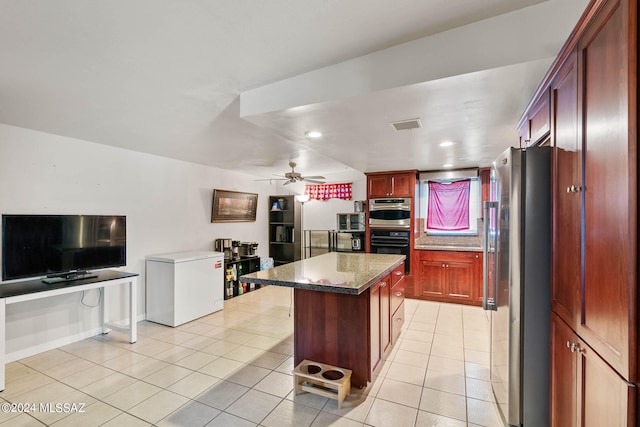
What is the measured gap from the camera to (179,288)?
3.83m

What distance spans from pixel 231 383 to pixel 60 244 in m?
2.26

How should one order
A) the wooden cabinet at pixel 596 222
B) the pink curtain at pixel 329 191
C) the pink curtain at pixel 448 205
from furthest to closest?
the pink curtain at pixel 329 191
the pink curtain at pixel 448 205
the wooden cabinet at pixel 596 222

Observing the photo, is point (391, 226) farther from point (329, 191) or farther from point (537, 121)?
point (537, 121)

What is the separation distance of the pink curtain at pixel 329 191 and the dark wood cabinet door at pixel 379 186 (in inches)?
44.0

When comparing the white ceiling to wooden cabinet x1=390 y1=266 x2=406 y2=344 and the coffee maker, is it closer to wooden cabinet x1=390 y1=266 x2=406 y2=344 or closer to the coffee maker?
wooden cabinet x1=390 y1=266 x2=406 y2=344

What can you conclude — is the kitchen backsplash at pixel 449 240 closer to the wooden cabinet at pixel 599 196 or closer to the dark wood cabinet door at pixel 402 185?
the dark wood cabinet door at pixel 402 185

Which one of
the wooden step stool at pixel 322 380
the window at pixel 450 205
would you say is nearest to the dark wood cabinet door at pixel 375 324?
the wooden step stool at pixel 322 380

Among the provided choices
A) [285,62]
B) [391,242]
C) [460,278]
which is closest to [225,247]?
[391,242]

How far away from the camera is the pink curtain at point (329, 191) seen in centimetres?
639

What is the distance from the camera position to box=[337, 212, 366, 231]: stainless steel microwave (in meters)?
6.02

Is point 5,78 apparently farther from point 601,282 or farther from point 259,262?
point 259,262

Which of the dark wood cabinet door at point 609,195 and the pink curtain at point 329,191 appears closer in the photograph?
the dark wood cabinet door at point 609,195

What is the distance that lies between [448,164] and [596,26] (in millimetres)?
3508

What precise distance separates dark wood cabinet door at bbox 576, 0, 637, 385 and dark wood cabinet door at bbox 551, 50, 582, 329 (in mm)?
86
